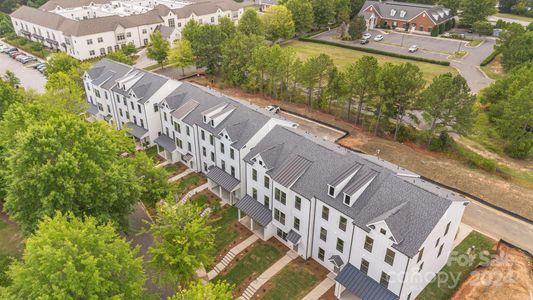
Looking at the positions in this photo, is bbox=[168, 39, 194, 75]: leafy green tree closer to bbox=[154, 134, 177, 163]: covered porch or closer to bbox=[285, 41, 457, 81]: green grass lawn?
bbox=[154, 134, 177, 163]: covered porch

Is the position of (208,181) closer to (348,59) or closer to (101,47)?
(348,59)

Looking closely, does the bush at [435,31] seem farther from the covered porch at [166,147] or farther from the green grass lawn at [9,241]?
the green grass lawn at [9,241]

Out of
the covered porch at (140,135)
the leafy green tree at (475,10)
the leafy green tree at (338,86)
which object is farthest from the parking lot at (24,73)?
the leafy green tree at (475,10)

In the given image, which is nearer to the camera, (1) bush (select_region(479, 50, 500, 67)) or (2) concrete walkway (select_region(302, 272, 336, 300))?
(2) concrete walkway (select_region(302, 272, 336, 300))

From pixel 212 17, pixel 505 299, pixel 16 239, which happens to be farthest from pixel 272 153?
pixel 212 17

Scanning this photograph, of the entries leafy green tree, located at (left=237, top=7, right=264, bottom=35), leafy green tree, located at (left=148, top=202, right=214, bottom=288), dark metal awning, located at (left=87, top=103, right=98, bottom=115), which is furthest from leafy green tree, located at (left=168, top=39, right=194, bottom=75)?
leafy green tree, located at (left=148, top=202, right=214, bottom=288)

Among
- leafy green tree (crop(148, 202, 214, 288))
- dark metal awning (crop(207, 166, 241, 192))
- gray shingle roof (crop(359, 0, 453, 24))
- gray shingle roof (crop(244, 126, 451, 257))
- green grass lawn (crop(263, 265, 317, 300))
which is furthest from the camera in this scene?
gray shingle roof (crop(359, 0, 453, 24))

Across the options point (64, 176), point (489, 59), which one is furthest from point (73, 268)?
point (489, 59)

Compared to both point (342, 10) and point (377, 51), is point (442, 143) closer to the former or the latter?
point (377, 51)
